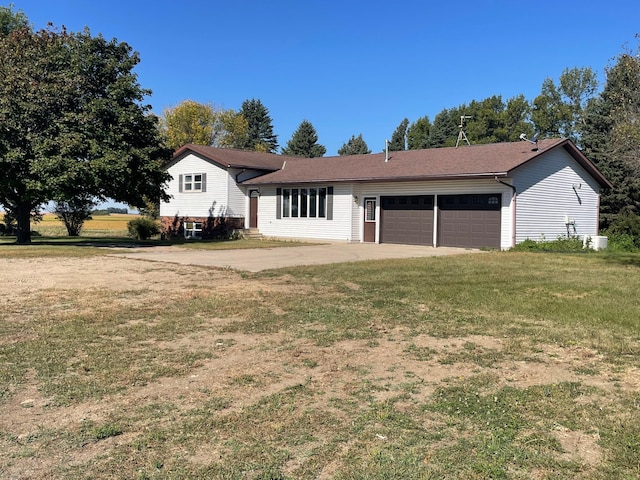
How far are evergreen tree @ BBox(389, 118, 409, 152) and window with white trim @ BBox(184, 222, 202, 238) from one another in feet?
157

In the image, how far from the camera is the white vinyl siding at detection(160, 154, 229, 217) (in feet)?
92.4

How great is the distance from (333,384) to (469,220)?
1760 centimetres

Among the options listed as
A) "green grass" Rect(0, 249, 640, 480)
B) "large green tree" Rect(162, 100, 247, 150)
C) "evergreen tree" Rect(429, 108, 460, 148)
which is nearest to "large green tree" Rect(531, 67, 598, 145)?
"evergreen tree" Rect(429, 108, 460, 148)

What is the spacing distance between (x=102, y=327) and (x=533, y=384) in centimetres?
507

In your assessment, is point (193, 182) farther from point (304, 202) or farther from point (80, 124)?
point (80, 124)

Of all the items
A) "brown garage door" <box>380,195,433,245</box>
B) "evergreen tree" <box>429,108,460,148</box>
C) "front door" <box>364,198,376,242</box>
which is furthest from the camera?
"evergreen tree" <box>429,108,460,148</box>

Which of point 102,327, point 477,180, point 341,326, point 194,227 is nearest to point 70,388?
point 102,327

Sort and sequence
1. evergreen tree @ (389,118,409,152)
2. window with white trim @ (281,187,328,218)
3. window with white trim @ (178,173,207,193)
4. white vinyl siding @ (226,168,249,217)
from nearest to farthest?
window with white trim @ (281,187,328,218) → white vinyl siding @ (226,168,249,217) → window with white trim @ (178,173,207,193) → evergreen tree @ (389,118,409,152)

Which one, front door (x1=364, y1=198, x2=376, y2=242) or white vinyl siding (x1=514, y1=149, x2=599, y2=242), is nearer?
white vinyl siding (x1=514, y1=149, x2=599, y2=242)

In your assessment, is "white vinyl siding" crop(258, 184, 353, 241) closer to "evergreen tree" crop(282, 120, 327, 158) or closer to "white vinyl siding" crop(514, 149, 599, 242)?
"white vinyl siding" crop(514, 149, 599, 242)

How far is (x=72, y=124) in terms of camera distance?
19.8m

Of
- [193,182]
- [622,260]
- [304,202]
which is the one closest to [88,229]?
[193,182]

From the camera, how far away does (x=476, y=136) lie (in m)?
67.4

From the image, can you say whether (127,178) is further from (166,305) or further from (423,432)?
(423,432)
